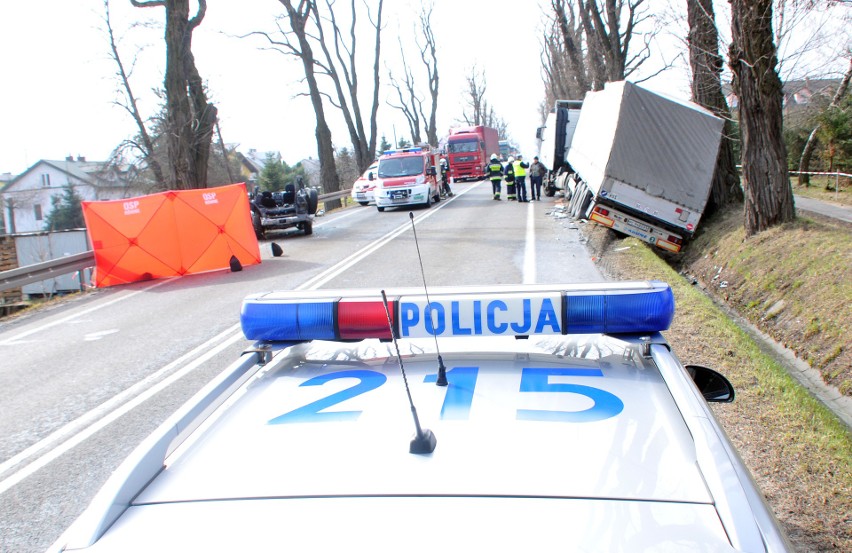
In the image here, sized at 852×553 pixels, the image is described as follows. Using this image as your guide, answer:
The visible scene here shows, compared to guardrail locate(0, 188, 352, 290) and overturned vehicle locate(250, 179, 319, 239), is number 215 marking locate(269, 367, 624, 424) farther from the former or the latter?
overturned vehicle locate(250, 179, 319, 239)

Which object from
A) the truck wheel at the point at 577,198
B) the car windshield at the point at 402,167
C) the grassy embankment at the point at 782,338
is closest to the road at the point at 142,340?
the truck wheel at the point at 577,198

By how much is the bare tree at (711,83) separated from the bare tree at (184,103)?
13.5 m

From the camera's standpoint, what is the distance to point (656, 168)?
49.9 feet

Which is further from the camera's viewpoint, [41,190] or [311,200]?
[41,190]

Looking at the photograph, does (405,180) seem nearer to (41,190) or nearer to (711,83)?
(711,83)

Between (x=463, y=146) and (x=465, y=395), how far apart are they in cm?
4657

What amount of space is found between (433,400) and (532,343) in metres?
0.68

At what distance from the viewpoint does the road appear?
5152 mm

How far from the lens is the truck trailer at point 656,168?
1495cm

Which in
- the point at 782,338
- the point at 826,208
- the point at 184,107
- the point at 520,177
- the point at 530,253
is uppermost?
the point at 184,107

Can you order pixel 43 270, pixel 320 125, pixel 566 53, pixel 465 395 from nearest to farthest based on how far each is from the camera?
pixel 465 395
pixel 43 270
pixel 320 125
pixel 566 53

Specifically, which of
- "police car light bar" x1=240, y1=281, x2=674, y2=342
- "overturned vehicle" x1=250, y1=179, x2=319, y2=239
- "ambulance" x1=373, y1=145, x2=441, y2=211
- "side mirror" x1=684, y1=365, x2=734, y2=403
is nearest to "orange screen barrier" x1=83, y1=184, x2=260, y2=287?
"overturned vehicle" x1=250, y1=179, x2=319, y2=239

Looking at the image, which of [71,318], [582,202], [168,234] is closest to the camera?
[71,318]

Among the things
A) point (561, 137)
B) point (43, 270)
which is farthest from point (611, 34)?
point (43, 270)
